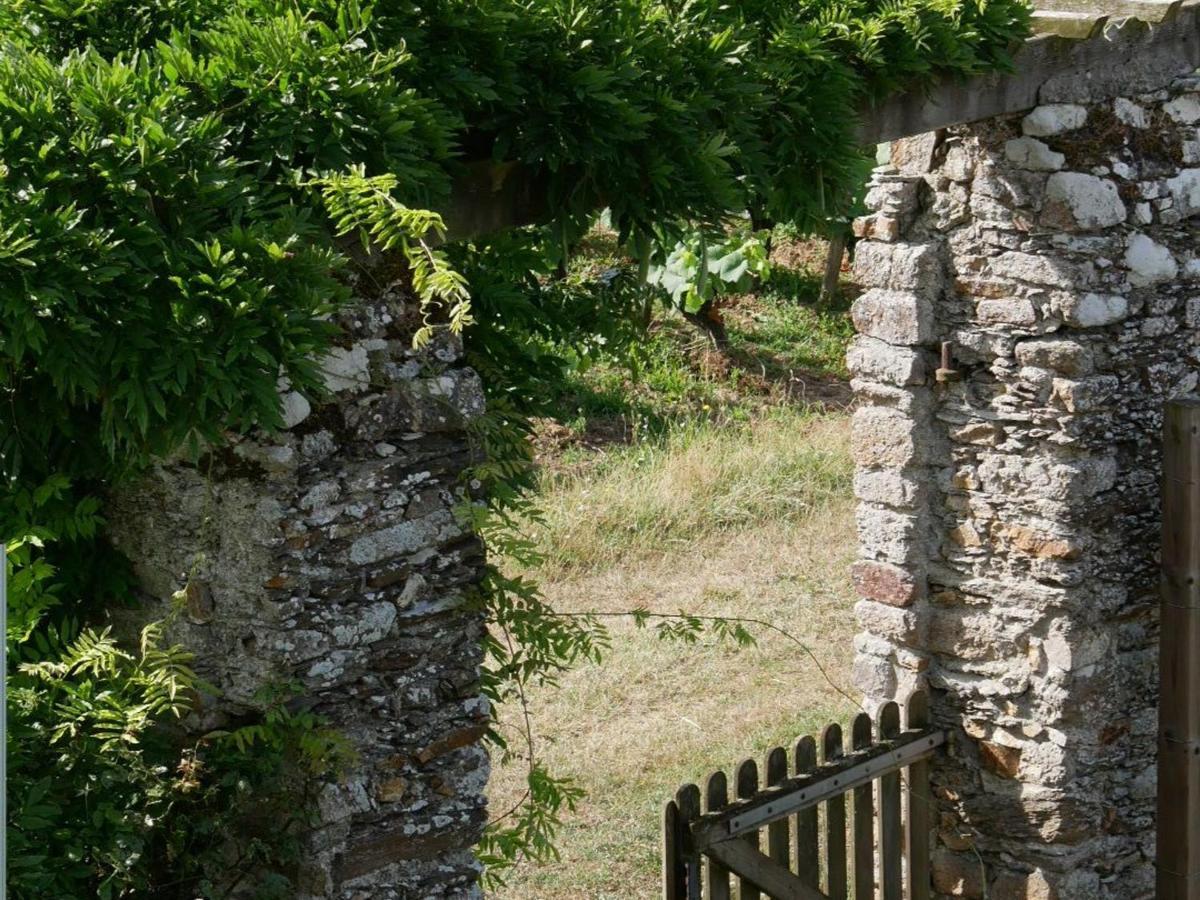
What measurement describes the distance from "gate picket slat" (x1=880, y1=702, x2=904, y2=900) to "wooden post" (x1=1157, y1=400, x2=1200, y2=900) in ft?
2.61

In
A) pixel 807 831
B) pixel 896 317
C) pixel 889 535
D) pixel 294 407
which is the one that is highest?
pixel 294 407

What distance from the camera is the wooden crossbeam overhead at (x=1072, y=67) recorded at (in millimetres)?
4398

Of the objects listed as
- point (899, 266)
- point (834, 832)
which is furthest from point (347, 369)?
point (834, 832)

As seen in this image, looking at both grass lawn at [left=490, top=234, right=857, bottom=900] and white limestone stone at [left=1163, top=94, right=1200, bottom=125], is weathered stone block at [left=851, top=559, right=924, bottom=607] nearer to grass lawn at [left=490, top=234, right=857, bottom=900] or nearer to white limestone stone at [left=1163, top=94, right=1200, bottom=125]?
grass lawn at [left=490, top=234, right=857, bottom=900]

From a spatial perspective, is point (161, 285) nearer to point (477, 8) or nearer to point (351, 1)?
point (351, 1)

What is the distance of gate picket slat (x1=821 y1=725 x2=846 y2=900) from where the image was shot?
191 inches

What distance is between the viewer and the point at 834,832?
487 centimetres

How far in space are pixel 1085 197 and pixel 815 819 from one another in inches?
78.4

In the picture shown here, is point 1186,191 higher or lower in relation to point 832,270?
higher

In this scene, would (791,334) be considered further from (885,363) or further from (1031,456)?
(1031,456)

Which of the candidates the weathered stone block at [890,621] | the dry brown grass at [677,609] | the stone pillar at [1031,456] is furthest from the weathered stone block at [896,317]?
the dry brown grass at [677,609]

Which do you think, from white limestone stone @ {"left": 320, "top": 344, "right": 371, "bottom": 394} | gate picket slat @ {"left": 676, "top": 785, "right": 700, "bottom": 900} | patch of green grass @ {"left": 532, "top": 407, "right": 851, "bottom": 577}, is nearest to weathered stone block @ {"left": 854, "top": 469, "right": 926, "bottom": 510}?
gate picket slat @ {"left": 676, "top": 785, "right": 700, "bottom": 900}

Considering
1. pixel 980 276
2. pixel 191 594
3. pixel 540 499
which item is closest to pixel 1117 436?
pixel 980 276

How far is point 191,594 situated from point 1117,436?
9.58ft
